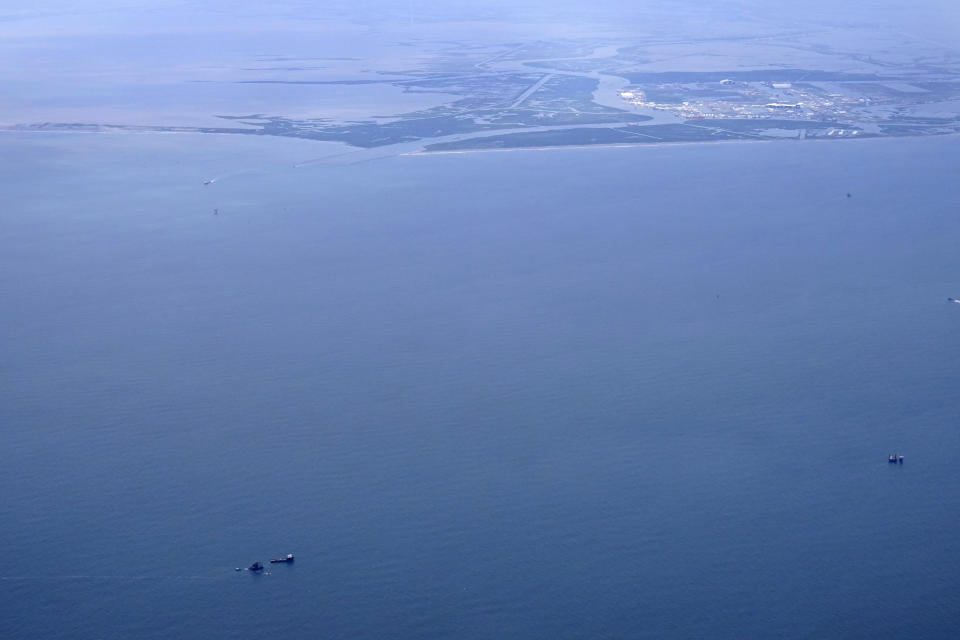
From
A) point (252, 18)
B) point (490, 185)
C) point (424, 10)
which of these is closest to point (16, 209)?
point (490, 185)

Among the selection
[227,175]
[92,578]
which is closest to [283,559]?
[92,578]

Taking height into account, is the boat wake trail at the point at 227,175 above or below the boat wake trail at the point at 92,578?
above

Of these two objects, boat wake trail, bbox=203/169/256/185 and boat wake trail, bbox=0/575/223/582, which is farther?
boat wake trail, bbox=203/169/256/185

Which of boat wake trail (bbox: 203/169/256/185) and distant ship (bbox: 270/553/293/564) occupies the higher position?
boat wake trail (bbox: 203/169/256/185)

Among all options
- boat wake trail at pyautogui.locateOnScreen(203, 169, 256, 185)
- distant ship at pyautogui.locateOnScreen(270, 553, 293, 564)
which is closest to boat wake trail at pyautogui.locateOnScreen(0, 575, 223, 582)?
distant ship at pyautogui.locateOnScreen(270, 553, 293, 564)

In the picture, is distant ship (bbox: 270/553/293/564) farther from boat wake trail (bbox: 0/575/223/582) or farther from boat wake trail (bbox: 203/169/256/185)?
boat wake trail (bbox: 203/169/256/185)

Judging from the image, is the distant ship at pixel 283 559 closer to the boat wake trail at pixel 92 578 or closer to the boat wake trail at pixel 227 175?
the boat wake trail at pixel 92 578

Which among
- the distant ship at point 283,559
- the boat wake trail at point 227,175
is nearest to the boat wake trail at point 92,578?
the distant ship at point 283,559

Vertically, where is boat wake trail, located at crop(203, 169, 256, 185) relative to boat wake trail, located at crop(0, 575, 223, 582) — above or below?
above

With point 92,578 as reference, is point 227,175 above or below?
above

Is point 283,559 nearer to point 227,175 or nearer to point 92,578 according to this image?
point 92,578

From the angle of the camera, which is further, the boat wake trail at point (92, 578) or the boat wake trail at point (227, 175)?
the boat wake trail at point (227, 175)
